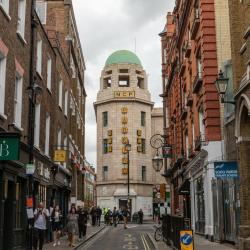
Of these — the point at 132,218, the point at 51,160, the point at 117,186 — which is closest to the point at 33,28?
the point at 51,160

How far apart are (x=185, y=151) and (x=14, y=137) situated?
25.8 metres

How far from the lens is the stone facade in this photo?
68.5 m

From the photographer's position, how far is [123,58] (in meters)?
74.1

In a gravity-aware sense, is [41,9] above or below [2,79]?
above

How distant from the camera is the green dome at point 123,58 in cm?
7356

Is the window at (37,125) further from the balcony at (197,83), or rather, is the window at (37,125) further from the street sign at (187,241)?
the street sign at (187,241)

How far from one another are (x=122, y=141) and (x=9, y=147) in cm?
5915

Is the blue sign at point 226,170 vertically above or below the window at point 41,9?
below

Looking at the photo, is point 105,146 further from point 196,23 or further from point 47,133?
point 196,23

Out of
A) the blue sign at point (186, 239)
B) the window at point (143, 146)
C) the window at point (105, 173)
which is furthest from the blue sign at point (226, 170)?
the window at point (143, 146)

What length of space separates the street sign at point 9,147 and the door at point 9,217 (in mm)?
7333

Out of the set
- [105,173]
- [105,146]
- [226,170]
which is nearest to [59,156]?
[226,170]

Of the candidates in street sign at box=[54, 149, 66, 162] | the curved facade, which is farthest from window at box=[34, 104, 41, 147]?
the curved facade

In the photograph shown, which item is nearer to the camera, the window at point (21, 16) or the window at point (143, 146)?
the window at point (21, 16)
